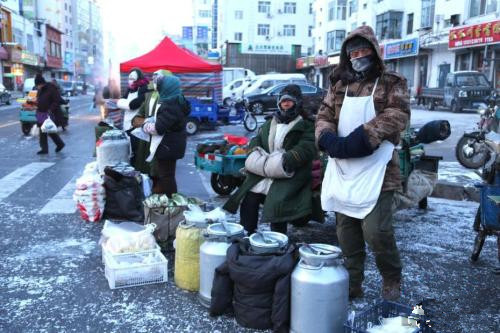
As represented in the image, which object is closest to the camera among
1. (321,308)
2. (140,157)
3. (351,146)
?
(321,308)

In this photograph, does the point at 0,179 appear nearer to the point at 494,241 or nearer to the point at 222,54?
the point at 494,241

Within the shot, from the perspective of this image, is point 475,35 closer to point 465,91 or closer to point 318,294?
point 465,91

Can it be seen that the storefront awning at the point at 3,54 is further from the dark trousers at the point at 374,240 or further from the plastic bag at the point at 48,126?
the dark trousers at the point at 374,240

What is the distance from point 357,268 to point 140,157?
157 inches

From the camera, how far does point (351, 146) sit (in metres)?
3.25

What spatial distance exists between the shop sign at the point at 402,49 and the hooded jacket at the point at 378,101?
1318 inches

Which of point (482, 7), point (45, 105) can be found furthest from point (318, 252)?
point (482, 7)

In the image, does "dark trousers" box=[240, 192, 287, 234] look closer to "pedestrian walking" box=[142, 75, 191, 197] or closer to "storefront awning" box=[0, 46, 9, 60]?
"pedestrian walking" box=[142, 75, 191, 197]

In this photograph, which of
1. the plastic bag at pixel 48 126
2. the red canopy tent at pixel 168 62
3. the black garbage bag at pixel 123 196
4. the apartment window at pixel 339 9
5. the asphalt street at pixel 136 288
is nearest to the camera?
the asphalt street at pixel 136 288

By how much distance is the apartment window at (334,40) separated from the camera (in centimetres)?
5122

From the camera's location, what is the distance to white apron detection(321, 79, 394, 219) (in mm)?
3340

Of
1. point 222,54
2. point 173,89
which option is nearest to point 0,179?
point 173,89

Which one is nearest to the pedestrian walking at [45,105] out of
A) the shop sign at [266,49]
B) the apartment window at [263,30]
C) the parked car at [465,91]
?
the parked car at [465,91]

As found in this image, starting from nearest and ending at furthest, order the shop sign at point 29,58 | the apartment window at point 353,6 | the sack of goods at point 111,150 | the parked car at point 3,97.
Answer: the sack of goods at point 111,150 < the parked car at point 3,97 < the apartment window at point 353,6 < the shop sign at point 29,58
